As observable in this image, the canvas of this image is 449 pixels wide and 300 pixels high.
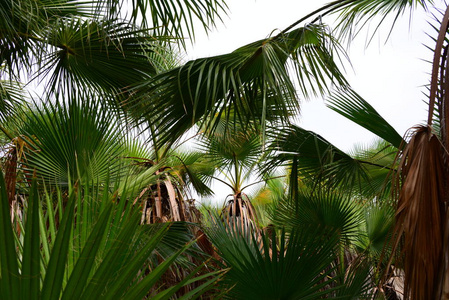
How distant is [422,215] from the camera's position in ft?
6.93

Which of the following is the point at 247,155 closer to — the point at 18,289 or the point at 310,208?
the point at 310,208

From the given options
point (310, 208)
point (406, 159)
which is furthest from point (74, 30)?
point (310, 208)

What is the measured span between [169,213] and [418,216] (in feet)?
7.64

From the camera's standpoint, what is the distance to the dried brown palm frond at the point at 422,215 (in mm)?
2082

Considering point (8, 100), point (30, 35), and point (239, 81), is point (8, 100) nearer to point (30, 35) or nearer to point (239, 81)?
point (30, 35)

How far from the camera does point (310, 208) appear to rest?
4371 mm

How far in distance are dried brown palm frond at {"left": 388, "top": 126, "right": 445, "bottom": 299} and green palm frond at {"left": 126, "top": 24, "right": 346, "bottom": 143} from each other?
781mm

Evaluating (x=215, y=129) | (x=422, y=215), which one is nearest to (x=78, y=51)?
(x=215, y=129)

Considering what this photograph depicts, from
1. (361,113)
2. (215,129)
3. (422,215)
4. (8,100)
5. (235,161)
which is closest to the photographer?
(422,215)

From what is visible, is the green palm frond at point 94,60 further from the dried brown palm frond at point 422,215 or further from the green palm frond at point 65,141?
the dried brown palm frond at point 422,215

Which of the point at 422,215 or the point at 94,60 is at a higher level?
the point at 94,60

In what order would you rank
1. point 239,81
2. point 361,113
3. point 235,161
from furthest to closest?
point 235,161
point 361,113
point 239,81

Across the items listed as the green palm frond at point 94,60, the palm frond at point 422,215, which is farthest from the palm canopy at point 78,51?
the palm frond at point 422,215

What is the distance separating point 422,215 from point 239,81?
1.20 metres
